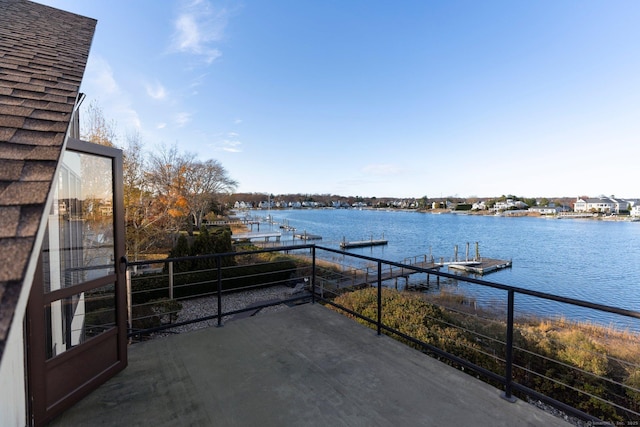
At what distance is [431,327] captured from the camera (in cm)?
440

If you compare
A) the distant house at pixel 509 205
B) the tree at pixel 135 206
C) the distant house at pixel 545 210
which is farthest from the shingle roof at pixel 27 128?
the distant house at pixel 545 210

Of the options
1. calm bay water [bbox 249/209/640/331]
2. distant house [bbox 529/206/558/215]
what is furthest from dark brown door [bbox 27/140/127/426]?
distant house [bbox 529/206/558/215]

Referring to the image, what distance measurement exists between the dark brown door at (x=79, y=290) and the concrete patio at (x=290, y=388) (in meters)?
0.16

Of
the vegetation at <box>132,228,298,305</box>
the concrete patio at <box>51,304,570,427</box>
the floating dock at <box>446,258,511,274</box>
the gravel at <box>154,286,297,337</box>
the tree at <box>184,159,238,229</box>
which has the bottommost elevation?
the floating dock at <box>446,258,511,274</box>

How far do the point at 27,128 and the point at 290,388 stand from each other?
2.07m

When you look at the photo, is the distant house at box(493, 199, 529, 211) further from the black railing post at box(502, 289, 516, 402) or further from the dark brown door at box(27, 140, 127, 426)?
the dark brown door at box(27, 140, 127, 426)

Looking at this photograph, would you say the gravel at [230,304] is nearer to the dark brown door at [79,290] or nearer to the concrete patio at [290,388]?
the concrete patio at [290,388]

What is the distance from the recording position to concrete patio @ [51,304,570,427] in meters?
1.75

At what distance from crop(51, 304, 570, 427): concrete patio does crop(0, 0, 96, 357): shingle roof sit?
158 centimetres

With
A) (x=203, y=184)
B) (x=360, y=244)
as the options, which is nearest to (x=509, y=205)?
(x=360, y=244)

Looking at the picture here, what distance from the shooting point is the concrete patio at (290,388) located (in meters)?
1.75

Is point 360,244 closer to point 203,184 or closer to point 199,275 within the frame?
point 203,184

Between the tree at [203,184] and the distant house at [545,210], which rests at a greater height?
the tree at [203,184]

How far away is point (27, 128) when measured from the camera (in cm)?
106
